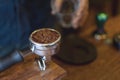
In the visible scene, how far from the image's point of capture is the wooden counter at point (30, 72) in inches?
28.0

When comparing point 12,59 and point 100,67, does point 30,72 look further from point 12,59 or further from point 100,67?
point 100,67

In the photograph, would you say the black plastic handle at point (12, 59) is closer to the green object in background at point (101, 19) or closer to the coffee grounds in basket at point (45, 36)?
the coffee grounds in basket at point (45, 36)

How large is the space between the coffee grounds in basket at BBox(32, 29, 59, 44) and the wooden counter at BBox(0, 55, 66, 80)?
0.30 feet

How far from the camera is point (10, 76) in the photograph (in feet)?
2.35

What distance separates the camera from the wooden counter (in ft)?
2.33

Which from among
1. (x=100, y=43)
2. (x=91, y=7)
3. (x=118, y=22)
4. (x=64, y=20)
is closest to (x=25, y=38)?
(x=64, y=20)

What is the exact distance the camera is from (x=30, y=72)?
727 millimetres

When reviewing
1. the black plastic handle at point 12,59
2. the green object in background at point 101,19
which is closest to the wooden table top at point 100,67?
the green object in background at point 101,19

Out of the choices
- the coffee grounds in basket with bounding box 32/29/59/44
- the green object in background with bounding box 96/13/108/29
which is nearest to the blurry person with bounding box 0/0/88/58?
the green object in background with bounding box 96/13/108/29

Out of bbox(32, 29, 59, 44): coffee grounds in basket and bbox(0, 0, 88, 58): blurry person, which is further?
bbox(0, 0, 88, 58): blurry person

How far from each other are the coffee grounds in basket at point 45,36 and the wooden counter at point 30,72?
0.09 metres

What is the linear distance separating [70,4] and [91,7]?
1.65ft

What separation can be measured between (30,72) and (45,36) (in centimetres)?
11

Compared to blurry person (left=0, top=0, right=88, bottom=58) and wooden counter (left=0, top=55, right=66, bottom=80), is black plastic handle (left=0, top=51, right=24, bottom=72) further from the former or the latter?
blurry person (left=0, top=0, right=88, bottom=58)
